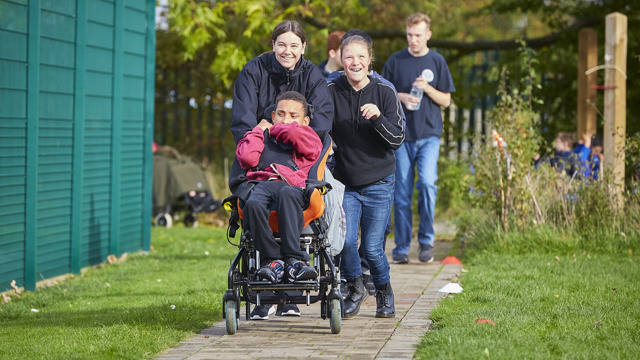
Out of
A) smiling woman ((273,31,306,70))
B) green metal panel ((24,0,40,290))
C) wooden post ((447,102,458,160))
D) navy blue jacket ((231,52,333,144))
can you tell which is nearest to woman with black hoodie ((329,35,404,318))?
navy blue jacket ((231,52,333,144))

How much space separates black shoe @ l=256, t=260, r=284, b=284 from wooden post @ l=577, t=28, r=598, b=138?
24.2ft

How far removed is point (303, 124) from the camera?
5469mm

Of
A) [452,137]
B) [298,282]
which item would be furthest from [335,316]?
[452,137]

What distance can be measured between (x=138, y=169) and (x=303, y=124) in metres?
5.13

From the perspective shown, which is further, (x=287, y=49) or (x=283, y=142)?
(x=287, y=49)

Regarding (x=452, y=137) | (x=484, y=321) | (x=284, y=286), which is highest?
(x=452, y=137)

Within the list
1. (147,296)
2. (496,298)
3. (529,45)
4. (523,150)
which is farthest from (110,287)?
(529,45)

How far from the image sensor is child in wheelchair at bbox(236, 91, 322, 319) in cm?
501

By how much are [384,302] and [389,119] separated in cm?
121

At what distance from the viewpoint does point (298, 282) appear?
4.99 metres

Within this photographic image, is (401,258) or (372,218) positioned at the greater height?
(372,218)

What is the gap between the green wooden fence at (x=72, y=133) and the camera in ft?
24.6

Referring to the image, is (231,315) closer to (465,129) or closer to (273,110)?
(273,110)

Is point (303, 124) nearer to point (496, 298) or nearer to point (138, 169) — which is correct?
point (496, 298)
